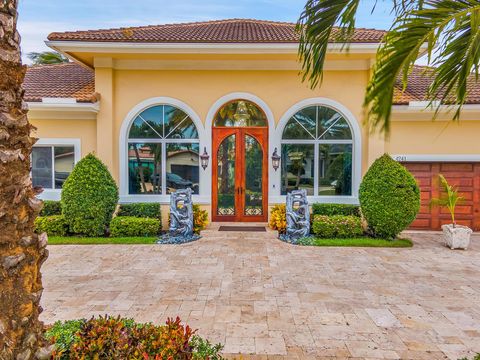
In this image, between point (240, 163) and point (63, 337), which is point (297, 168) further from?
point (63, 337)

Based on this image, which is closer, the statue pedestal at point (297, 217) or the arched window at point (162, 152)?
the statue pedestal at point (297, 217)

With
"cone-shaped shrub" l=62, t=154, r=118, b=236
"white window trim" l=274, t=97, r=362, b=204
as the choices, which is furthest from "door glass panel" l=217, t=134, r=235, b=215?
"cone-shaped shrub" l=62, t=154, r=118, b=236

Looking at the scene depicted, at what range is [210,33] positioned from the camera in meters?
12.5

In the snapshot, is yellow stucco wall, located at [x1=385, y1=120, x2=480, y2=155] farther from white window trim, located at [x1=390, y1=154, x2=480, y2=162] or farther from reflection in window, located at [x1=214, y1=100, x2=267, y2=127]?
reflection in window, located at [x1=214, y1=100, x2=267, y2=127]

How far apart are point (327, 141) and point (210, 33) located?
5617mm

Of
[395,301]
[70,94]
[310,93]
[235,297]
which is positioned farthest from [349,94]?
[70,94]

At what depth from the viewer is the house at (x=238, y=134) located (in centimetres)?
1152

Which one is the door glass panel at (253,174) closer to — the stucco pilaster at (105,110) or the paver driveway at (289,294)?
the paver driveway at (289,294)

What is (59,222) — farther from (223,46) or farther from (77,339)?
(77,339)

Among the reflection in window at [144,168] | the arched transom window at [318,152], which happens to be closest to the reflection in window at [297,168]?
the arched transom window at [318,152]

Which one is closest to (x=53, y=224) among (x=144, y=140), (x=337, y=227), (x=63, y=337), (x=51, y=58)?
(x=144, y=140)

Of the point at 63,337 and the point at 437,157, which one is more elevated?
the point at 437,157

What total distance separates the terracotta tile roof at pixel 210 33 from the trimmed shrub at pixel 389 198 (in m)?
3.88

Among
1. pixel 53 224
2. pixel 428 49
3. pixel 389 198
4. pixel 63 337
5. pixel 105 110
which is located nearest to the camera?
pixel 428 49
